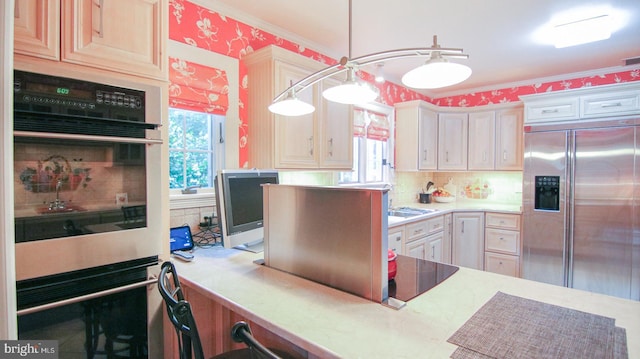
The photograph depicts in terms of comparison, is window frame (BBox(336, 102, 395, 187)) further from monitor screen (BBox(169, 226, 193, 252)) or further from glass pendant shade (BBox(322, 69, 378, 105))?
glass pendant shade (BBox(322, 69, 378, 105))

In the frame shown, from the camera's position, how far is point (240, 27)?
7.59 feet

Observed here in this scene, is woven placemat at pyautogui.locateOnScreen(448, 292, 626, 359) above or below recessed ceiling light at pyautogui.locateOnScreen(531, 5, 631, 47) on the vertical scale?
below

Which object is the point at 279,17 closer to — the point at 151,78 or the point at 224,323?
the point at 151,78

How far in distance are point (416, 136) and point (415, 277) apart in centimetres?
277

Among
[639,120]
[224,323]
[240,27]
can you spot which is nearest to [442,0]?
[240,27]

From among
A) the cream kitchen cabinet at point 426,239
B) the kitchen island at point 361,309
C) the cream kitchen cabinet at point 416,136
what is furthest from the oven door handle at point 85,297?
the cream kitchen cabinet at point 416,136

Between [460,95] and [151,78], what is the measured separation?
4.12 m

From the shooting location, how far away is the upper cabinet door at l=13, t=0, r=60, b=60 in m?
1.09

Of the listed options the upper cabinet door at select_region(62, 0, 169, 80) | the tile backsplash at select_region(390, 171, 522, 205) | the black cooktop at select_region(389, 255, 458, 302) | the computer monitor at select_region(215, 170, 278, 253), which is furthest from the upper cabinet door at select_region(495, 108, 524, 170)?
the upper cabinet door at select_region(62, 0, 169, 80)

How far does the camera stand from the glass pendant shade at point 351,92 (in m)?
1.24

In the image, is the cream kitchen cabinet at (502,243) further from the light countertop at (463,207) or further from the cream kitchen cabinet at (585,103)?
the cream kitchen cabinet at (585,103)

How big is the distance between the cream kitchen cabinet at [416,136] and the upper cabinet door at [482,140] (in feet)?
1.49

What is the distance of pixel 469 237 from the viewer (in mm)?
3631

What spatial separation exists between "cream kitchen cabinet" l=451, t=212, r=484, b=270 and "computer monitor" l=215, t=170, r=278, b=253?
2.57m
